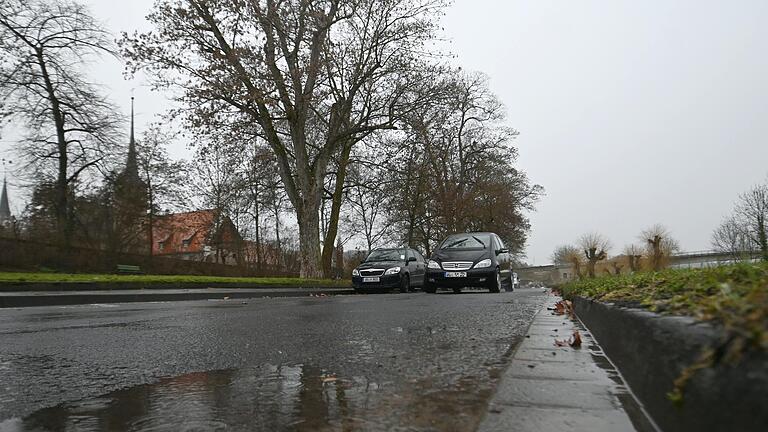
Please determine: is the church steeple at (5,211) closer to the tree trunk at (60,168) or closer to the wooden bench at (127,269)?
the tree trunk at (60,168)

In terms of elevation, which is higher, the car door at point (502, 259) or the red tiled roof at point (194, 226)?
the red tiled roof at point (194, 226)

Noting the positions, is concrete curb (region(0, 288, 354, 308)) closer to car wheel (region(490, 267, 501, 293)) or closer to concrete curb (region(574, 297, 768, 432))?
car wheel (region(490, 267, 501, 293))

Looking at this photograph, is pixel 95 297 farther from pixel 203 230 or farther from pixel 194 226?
pixel 203 230

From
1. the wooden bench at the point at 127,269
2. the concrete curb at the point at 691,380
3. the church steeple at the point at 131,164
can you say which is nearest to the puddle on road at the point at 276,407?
the concrete curb at the point at 691,380

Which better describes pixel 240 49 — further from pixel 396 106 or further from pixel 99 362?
pixel 99 362

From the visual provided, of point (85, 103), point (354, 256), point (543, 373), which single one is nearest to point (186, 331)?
point (543, 373)

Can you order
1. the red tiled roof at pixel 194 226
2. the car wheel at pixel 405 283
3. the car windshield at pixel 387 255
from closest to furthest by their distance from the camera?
the car wheel at pixel 405 283 → the car windshield at pixel 387 255 → the red tiled roof at pixel 194 226

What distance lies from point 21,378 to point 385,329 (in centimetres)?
264

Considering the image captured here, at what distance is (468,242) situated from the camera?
14891 mm

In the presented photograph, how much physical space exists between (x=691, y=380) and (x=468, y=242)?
44.7 ft

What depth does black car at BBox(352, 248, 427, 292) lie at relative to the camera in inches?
696

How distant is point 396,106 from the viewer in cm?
2209

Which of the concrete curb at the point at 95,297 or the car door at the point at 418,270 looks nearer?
the concrete curb at the point at 95,297

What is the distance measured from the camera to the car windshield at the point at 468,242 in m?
14.6
